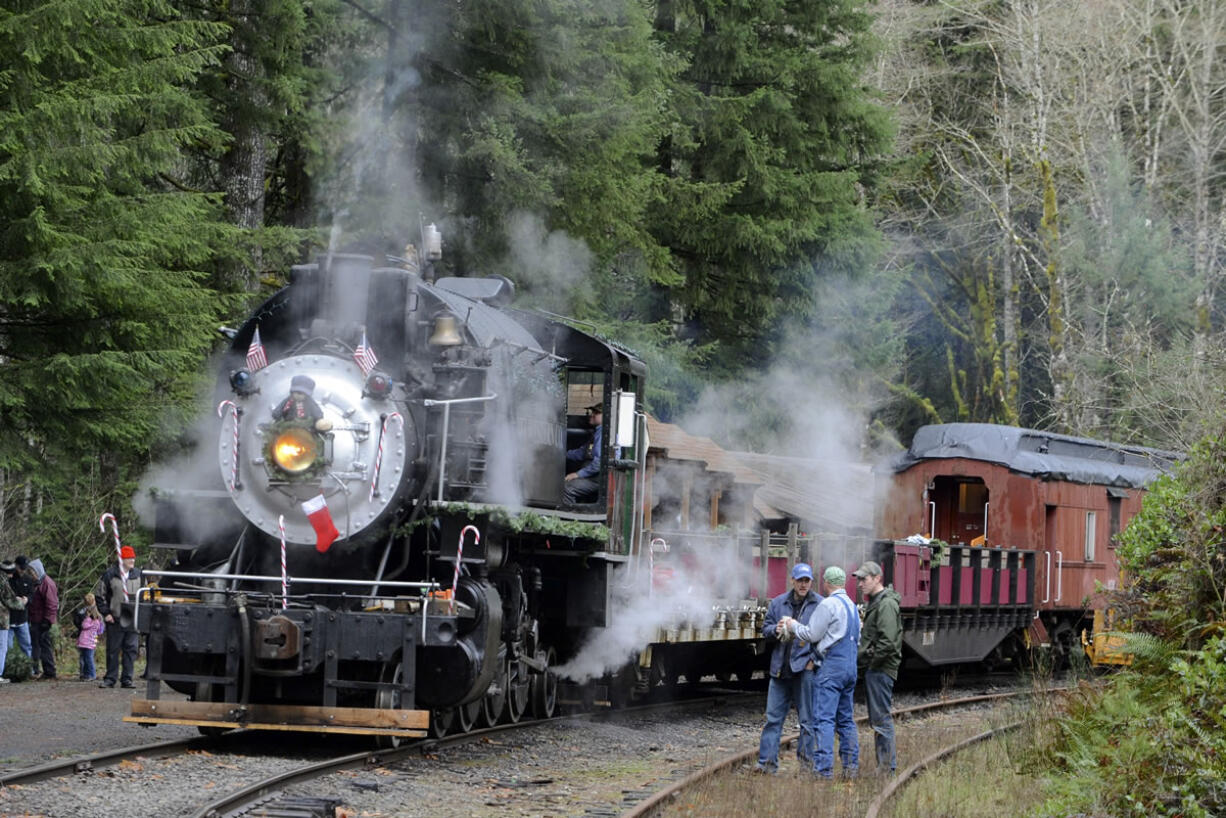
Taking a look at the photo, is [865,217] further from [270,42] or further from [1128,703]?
[1128,703]

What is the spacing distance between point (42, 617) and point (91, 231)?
194 inches

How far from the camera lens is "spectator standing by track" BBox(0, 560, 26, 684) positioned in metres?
15.4

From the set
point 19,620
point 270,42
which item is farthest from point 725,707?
point 270,42

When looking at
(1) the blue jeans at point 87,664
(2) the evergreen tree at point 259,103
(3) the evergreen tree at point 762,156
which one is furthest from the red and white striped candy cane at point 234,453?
(3) the evergreen tree at point 762,156

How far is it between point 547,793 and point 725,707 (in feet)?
22.4

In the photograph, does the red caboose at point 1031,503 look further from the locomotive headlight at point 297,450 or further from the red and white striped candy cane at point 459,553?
the locomotive headlight at point 297,450

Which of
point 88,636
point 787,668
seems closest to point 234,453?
point 787,668

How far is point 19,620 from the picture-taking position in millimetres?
16188

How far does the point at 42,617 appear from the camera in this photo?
16.2 meters

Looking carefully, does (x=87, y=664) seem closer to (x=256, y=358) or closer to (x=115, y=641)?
(x=115, y=641)

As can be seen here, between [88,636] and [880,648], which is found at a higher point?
[880,648]

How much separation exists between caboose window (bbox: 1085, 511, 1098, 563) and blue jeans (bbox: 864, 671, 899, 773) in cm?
1216

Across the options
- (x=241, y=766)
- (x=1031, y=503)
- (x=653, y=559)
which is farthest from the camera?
(x=1031, y=503)

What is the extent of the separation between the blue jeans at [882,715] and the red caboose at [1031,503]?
8478mm
